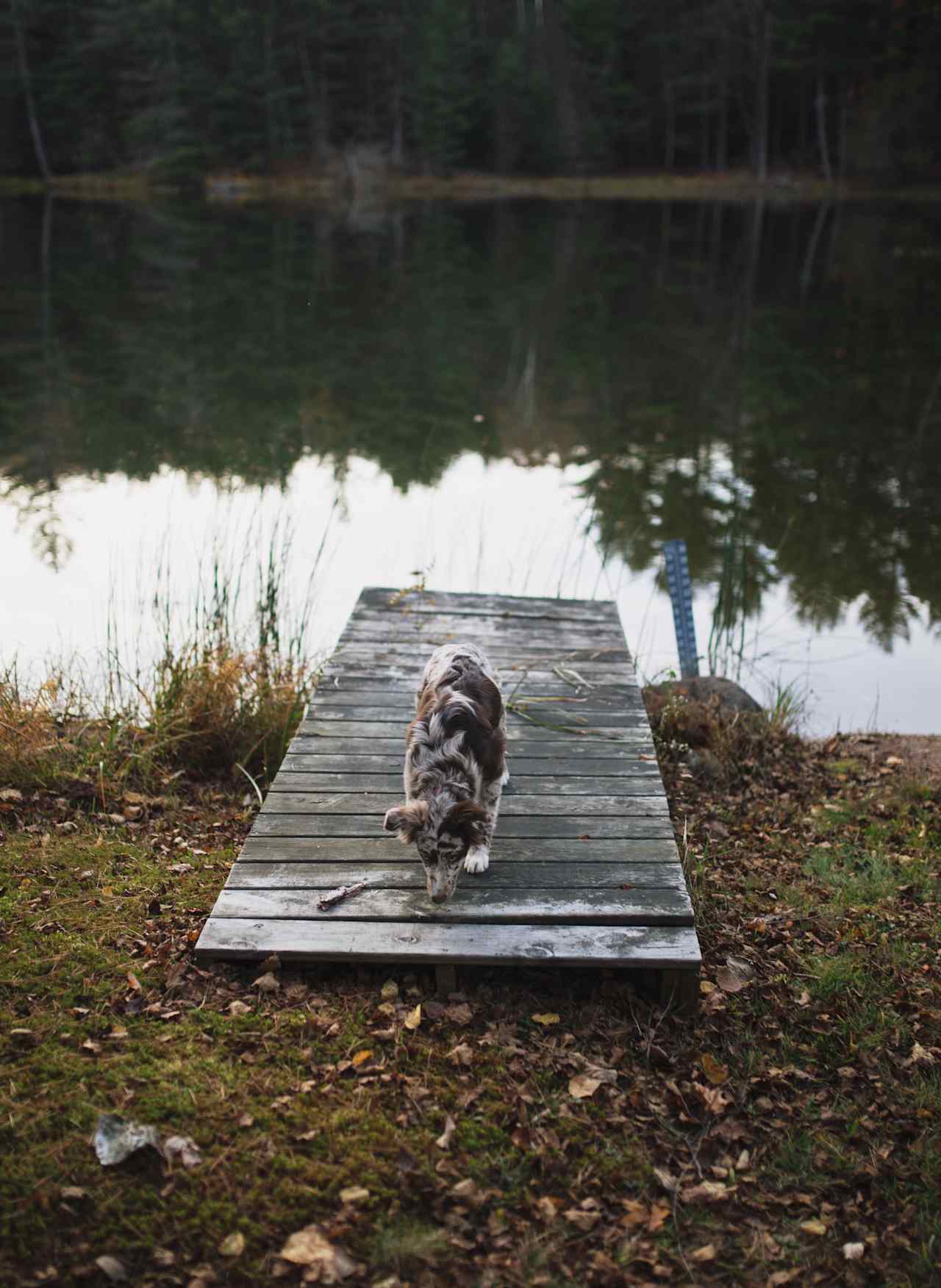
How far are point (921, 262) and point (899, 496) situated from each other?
21082 millimetres

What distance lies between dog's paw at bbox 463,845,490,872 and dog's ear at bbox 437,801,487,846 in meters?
0.32

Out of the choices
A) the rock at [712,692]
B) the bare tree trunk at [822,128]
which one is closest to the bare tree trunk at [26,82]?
the bare tree trunk at [822,128]

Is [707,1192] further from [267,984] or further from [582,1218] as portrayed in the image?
[267,984]

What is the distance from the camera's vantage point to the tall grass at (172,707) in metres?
6.16

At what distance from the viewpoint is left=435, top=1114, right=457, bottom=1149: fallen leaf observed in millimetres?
3602

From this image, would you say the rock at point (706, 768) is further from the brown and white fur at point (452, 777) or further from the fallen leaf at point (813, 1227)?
the fallen leaf at point (813, 1227)

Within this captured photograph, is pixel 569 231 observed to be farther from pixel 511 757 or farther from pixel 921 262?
pixel 511 757

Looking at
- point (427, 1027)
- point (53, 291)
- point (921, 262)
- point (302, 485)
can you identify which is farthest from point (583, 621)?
point (921, 262)

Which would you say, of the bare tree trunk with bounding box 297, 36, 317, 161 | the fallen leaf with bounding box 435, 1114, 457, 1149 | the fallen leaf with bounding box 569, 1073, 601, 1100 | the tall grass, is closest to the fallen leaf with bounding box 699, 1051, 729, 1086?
the fallen leaf with bounding box 569, 1073, 601, 1100

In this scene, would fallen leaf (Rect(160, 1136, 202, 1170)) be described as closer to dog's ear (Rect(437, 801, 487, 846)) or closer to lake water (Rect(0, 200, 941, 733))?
dog's ear (Rect(437, 801, 487, 846))

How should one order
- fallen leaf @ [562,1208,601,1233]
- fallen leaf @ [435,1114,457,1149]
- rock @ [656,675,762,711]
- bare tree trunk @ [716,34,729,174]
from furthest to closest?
bare tree trunk @ [716,34,729,174]
rock @ [656,675,762,711]
fallen leaf @ [435,1114,457,1149]
fallen leaf @ [562,1208,601,1233]

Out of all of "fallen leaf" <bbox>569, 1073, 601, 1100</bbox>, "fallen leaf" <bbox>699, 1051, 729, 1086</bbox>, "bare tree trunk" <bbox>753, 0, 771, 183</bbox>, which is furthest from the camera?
"bare tree trunk" <bbox>753, 0, 771, 183</bbox>

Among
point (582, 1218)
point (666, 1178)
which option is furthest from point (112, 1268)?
point (666, 1178)

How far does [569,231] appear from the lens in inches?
1624
